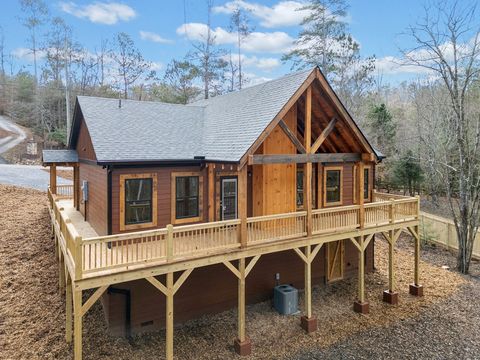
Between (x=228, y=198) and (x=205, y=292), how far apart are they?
3355 millimetres

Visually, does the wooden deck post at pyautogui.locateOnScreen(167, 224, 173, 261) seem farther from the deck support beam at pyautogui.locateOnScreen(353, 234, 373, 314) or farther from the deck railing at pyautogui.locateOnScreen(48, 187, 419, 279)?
the deck support beam at pyautogui.locateOnScreen(353, 234, 373, 314)

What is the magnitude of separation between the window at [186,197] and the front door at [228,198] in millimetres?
965

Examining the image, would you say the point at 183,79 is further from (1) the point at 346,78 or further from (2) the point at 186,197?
(2) the point at 186,197

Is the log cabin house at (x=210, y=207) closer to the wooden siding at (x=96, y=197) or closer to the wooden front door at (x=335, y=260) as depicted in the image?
the wooden siding at (x=96, y=197)

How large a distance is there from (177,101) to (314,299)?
89.4ft

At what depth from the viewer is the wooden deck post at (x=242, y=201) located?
9484 millimetres

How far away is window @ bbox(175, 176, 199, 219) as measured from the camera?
1129 cm

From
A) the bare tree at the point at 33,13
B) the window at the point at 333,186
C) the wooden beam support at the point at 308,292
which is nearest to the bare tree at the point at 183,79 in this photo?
the bare tree at the point at 33,13

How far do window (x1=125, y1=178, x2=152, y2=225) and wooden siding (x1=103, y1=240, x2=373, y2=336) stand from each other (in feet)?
6.39

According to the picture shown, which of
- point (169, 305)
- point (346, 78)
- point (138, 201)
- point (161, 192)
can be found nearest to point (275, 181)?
point (161, 192)

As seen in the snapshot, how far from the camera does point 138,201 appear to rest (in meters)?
10.6

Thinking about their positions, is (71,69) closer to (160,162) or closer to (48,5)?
(48,5)

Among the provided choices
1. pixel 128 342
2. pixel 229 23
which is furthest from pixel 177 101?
pixel 128 342

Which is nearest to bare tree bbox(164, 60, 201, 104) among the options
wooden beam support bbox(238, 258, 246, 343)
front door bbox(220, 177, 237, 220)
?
front door bbox(220, 177, 237, 220)
